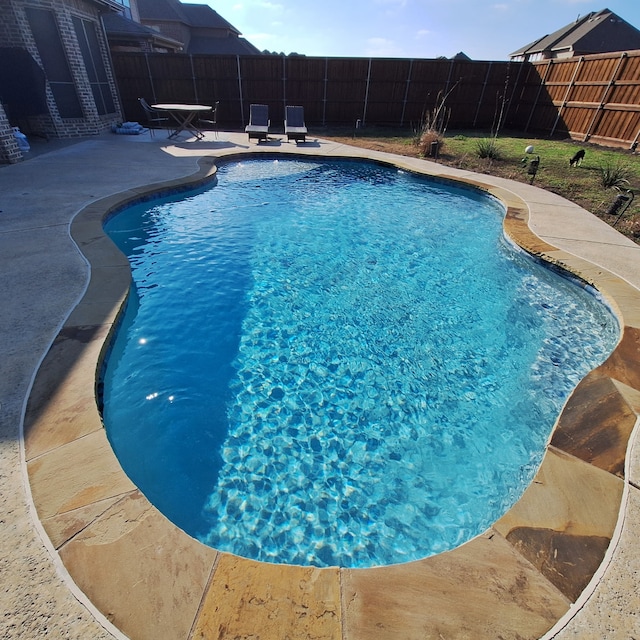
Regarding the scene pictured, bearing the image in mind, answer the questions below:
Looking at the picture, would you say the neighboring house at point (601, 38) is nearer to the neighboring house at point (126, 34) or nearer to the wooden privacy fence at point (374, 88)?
the wooden privacy fence at point (374, 88)

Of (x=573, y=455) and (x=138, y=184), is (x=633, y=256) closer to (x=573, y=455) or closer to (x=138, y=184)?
(x=573, y=455)

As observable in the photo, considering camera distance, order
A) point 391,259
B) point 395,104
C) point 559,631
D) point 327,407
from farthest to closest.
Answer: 1. point 395,104
2. point 391,259
3. point 327,407
4. point 559,631

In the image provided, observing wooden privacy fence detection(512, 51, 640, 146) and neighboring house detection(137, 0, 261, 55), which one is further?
neighboring house detection(137, 0, 261, 55)

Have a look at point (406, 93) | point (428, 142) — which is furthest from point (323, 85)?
point (428, 142)

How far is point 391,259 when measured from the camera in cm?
546

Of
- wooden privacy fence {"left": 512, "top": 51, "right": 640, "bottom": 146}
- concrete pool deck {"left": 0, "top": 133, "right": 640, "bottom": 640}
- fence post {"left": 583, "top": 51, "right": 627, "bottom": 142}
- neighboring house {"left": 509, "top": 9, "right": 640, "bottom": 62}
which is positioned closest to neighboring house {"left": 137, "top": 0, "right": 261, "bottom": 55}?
wooden privacy fence {"left": 512, "top": 51, "right": 640, "bottom": 146}

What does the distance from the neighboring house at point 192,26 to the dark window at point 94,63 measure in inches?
666

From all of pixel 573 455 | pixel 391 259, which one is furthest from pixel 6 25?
pixel 573 455

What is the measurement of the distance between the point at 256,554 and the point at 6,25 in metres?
13.3

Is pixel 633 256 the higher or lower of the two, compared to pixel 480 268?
higher

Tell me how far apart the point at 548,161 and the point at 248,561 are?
38.4ft

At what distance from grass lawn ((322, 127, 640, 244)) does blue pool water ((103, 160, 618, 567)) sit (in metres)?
2.98

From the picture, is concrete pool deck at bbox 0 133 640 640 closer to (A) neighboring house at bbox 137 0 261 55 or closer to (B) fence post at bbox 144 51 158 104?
(B) fence post at bbox 144 51 158 104

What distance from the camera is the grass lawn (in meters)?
7.13
